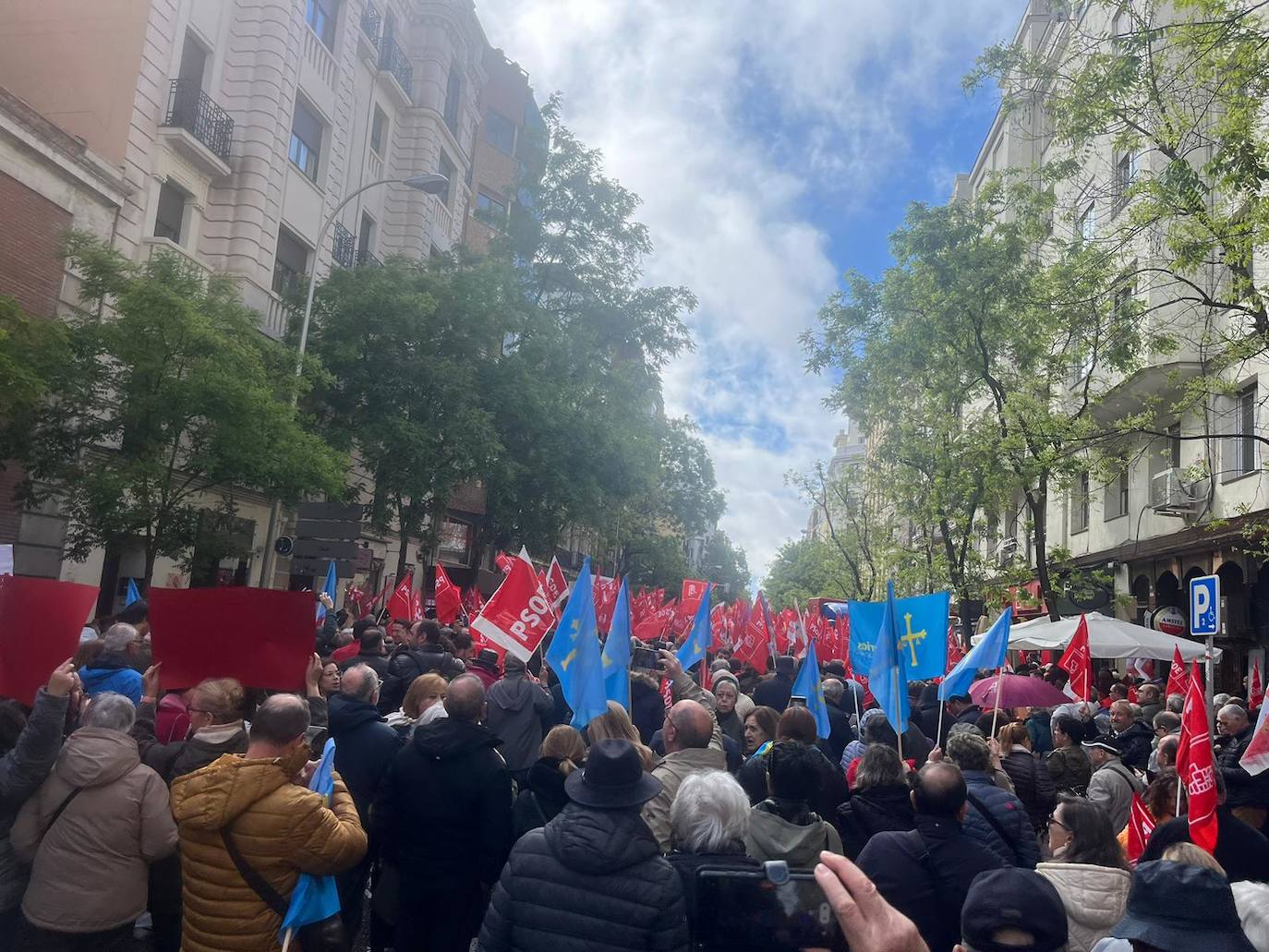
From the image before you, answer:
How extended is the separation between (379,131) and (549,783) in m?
28.2

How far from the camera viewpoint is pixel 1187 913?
2.53 metres

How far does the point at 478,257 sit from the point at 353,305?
6126 mm

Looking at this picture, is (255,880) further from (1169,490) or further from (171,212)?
(1169,490)

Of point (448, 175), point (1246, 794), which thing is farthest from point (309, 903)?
point (448, 175)

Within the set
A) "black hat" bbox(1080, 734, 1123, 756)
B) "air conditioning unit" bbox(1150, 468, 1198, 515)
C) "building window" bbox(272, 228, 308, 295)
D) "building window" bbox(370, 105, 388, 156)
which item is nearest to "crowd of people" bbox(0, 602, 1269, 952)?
"black hat" bbox(1080, 734, 1123, 756)

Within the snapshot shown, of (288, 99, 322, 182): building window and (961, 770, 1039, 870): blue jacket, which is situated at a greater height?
(288, 99, 322, 182): building window

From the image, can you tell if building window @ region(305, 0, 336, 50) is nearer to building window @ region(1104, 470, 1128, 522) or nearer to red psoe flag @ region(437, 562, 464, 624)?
red psoe flag @ region(437, 562, 464, 624)

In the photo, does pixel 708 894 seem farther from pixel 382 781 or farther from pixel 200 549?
pixel 200 549

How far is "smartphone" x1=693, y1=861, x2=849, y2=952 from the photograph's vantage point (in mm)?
3008

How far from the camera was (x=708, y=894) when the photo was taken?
A: 3133mm

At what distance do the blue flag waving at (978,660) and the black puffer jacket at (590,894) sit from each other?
590cm

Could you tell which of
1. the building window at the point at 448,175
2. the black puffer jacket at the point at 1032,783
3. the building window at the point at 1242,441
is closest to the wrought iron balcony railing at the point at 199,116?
the building window at the point at 448,175

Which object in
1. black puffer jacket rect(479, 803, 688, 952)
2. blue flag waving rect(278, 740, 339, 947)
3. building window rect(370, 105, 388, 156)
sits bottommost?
blue flag waving rect(278, 740, 339, 947)

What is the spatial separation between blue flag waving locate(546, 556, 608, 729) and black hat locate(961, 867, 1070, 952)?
411 centimetres
